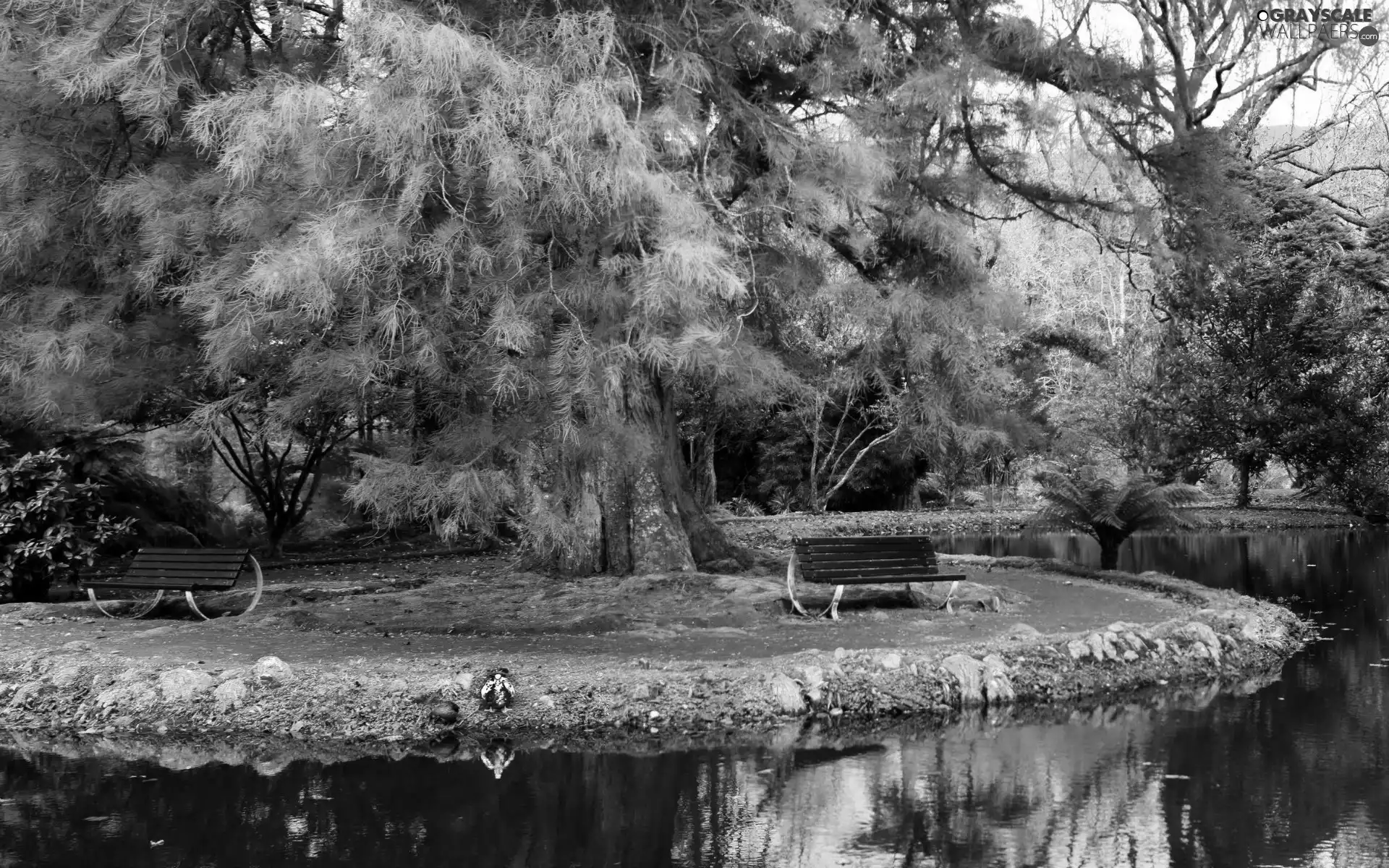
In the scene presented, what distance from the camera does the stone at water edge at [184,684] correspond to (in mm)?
6359

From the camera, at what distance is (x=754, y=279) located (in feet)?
29.8

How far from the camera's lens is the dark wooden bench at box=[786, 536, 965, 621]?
331 inches

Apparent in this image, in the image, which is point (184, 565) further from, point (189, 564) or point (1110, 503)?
point (1110, 503)

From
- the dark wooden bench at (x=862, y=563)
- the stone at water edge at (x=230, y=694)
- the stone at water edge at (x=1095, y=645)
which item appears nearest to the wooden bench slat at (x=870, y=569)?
the dark wooden bench at (x=862, y=563)

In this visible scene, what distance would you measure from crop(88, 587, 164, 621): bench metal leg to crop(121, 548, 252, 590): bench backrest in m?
0.22

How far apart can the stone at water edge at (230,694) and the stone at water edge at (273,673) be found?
3.5 inches

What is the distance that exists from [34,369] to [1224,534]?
1618 cm

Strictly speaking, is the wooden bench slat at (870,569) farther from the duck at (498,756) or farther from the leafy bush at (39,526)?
the leafy bush at (39,526)

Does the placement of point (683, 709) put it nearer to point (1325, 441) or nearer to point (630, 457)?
point (630, 457)

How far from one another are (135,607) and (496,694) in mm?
4654

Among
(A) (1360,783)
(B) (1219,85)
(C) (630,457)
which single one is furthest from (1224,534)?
(A) (1360,783)

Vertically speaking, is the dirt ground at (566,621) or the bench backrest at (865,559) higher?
the bench backrest at (865,559)

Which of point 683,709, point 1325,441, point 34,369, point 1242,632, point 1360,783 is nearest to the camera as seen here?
point 1360,783

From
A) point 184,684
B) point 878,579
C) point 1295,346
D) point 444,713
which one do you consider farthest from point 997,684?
point 1295,346
